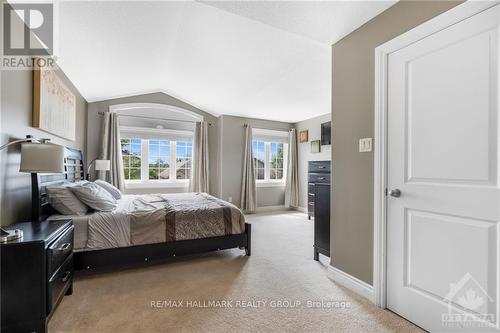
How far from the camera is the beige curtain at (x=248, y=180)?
227 inches

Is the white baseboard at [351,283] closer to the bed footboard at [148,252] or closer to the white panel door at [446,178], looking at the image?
the white panel door at [446,178]

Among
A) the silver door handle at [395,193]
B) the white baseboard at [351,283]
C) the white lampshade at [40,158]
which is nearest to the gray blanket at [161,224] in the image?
the white lampshade at [40,158]

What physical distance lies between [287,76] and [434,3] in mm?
2184

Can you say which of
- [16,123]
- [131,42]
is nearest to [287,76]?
[131,42]

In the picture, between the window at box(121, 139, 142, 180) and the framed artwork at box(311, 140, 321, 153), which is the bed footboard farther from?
the framed artwork at box(311, 140, 321, 153)

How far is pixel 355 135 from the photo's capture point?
2174 millimetres

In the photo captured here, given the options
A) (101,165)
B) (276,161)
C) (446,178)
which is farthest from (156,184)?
(446,178)

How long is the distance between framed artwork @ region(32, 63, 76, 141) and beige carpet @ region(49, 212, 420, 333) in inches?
66.2

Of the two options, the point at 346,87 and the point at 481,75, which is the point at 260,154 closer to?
the point at 346,87

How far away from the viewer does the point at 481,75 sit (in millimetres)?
1407

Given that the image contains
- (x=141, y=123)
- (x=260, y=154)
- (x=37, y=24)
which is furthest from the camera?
(x=260, y=154)


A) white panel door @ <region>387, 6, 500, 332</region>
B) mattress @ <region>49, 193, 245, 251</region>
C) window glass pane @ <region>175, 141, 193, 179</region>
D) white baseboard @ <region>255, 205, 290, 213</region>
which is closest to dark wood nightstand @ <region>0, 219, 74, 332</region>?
mattress @ <region>49, 193, 245, 251</region>

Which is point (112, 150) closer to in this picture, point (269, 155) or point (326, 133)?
point (269, 155)

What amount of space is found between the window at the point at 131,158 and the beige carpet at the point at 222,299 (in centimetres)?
300
